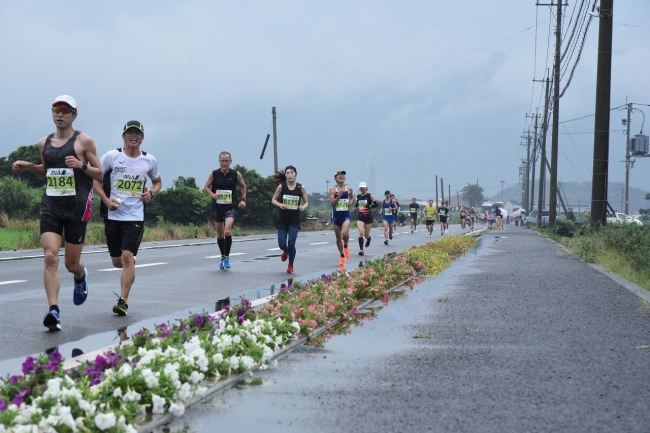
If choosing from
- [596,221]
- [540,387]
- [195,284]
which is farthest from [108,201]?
[596,221]

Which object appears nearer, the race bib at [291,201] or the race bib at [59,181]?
the race bib at [59,181]

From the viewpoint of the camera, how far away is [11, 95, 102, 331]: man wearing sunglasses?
8297 mm

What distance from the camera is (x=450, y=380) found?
606 cm

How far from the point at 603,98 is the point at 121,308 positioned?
54.5 ft

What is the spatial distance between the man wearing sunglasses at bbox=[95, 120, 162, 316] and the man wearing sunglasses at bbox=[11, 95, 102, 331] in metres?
0.96

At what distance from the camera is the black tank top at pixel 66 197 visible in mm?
8383

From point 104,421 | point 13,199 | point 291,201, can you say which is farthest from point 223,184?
point 13,199

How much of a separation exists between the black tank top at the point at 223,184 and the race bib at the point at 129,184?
643 centimetres

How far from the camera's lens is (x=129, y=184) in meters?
9.68

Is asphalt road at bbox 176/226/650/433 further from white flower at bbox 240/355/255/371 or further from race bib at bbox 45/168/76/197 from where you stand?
race bib at bbox 45/168/76/197

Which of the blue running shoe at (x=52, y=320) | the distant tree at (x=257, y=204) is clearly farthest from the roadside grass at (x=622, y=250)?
the distant tree at (x=257, y=204)

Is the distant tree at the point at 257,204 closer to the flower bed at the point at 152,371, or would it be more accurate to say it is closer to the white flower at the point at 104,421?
the flower bed at the point at 152,371

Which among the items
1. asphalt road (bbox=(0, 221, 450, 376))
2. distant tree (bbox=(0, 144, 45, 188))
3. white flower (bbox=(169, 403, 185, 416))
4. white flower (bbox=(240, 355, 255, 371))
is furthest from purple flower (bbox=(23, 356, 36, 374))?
distant tree (bbox=(0, 144, 45, 188))

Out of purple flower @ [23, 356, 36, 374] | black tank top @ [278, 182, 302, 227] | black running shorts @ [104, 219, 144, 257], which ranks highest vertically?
black tank top @ [278, 182, 302, 227]
